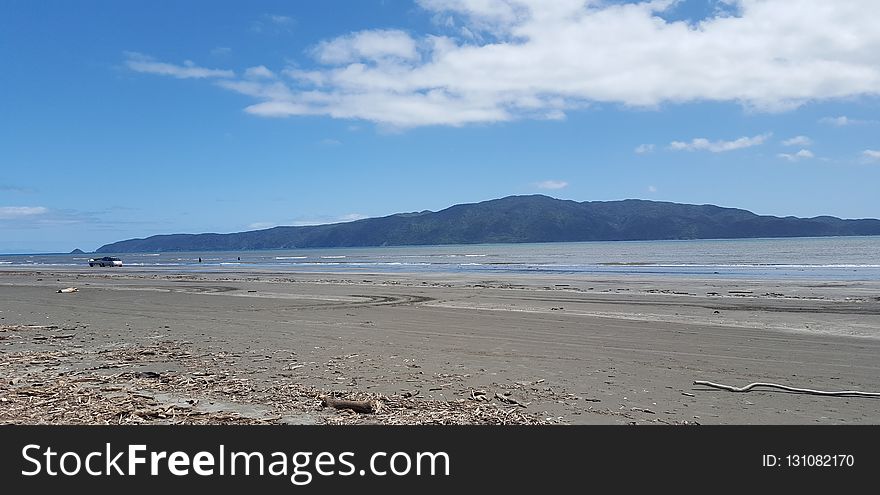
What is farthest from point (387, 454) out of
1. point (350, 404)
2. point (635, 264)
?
point (635, 264)

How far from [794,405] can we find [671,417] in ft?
5.49

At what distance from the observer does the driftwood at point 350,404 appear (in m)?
6.18

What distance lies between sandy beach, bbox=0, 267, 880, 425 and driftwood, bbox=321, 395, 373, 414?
0.56 feet

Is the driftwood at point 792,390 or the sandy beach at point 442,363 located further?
the driftwood at point 792,390

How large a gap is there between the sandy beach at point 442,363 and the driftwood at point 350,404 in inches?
6.7

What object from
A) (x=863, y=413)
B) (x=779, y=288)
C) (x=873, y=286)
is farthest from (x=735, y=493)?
(x=873, y=286)

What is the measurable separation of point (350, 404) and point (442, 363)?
10.0ft

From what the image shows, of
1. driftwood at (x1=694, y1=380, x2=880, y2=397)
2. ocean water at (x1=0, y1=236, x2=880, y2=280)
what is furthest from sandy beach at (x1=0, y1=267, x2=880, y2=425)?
ocean water at (x1=0, y1=236, x2=880, y2=280)

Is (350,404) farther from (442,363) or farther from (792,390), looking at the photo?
(792,390)

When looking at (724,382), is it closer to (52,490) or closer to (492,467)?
(492,467)

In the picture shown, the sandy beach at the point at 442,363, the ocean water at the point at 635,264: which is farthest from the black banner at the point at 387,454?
the ocean water at the point at 635,264

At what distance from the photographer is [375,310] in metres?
18.5

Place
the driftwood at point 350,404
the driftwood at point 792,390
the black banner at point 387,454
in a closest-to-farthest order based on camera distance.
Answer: the black banner at point 387,454 → the driftwood at point 350,404 → the driftwood at point 792,390

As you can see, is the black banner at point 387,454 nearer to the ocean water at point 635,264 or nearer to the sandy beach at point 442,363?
the sandy beach at point 442,363
